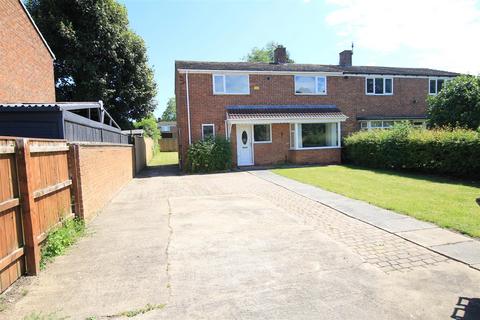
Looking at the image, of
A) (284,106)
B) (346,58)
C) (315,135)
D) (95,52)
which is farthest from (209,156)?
(346,58)

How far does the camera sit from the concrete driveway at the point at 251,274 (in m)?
3.42

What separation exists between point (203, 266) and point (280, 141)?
52.9 feet

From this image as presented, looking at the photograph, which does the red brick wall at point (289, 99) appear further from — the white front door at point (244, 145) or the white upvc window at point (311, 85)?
the white front door at point (244, 145)

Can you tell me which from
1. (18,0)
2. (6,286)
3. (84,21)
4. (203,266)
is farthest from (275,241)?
(84,21)

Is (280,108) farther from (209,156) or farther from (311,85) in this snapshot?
(209,156)

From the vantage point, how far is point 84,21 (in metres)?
21.2

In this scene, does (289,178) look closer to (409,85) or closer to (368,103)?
(368,103)

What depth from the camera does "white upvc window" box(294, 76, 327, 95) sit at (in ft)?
68.2

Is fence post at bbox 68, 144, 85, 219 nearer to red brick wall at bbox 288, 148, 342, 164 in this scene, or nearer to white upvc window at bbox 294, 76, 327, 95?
red brick wall at bbox 288, 148, 342, 164

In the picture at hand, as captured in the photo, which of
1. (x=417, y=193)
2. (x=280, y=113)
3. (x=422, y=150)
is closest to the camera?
(x=417, y=193)

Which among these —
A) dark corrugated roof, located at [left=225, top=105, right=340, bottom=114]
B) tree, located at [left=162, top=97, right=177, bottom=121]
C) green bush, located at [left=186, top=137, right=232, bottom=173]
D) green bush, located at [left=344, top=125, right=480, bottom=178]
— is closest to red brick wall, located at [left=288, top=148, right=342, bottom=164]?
green bush, located at [left=344, top=125, right=480, bottom=178]

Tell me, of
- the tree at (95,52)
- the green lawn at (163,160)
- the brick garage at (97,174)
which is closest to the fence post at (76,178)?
the brick garage at (97,174)

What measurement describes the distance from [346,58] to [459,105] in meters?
9.62

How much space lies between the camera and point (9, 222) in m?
3.95
